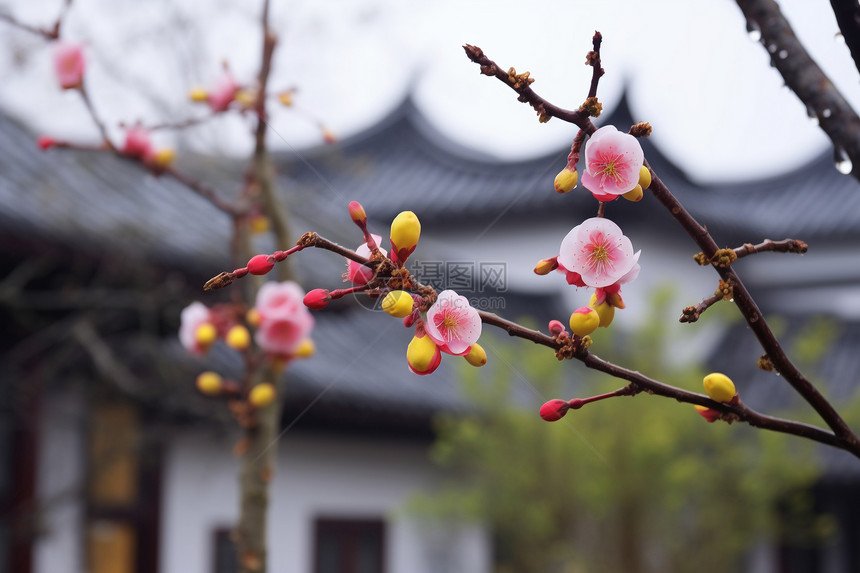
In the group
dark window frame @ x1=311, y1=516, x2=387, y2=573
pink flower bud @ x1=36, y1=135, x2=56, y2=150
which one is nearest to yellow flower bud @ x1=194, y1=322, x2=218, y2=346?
pink flower bud @ x1=36, y1=135, x2=56, y2=150

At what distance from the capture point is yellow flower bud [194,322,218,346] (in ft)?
5.32

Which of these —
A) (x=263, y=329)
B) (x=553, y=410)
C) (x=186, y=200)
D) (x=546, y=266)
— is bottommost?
(x=553, y=410)

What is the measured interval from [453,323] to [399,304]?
0.04 m

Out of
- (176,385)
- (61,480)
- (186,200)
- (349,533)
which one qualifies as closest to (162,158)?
(176,385)

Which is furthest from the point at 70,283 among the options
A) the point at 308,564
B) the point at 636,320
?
the point at 636,320

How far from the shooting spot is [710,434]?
454 centimetres

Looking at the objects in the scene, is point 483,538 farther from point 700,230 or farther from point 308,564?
point 700,230

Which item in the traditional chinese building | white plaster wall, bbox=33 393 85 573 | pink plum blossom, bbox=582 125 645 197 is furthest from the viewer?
white plaster wall, bbox=33 393 85 573

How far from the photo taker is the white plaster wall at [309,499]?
13.5 ft

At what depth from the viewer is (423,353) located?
1.97 ft

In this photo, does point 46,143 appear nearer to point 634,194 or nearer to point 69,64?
point 69,64

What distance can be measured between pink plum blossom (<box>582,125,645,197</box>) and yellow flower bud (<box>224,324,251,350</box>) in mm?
1106

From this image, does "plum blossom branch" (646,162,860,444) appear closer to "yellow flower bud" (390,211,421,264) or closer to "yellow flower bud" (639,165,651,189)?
"yellow flower bud" (639,165,651,189)

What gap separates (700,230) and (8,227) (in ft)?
9.33
